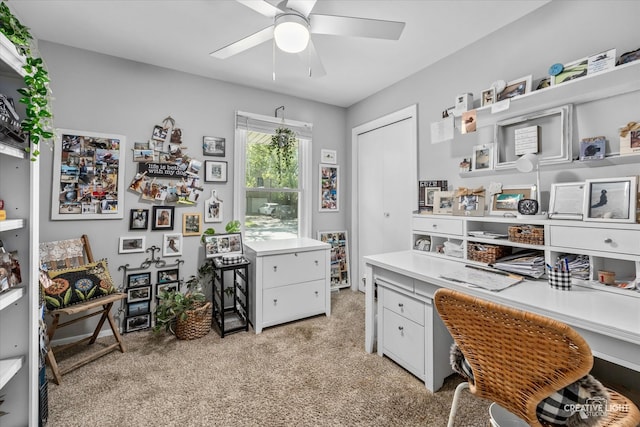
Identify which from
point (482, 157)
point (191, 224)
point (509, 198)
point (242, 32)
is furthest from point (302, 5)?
point (191, 224)

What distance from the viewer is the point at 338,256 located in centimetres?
365

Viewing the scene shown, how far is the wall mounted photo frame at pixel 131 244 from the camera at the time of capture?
2.48 meters

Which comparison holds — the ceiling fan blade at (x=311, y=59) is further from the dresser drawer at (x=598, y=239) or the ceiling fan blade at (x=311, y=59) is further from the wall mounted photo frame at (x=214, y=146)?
the dresser drawer at (x=598, y=239)

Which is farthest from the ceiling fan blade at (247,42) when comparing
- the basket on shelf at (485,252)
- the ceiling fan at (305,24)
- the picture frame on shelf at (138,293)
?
the picture frame on shelf at (138,293)

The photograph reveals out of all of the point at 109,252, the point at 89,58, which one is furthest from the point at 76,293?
the point at 89,58

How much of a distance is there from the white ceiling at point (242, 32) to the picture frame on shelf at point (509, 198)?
1.21 meters

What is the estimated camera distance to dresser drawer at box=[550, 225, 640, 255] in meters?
1.27

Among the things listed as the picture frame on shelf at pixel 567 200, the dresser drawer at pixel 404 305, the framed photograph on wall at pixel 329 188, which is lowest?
the dresser drawer at pixel 404 305

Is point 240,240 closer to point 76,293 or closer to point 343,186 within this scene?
point 76,293

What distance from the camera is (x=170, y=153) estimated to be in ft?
8.73

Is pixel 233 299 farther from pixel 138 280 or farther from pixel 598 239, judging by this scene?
pixel 598 239

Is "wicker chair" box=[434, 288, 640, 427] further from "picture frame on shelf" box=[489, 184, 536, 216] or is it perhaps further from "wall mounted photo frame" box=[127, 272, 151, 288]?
"wall mounted photo frame" box=[127, 272, 151, 288]

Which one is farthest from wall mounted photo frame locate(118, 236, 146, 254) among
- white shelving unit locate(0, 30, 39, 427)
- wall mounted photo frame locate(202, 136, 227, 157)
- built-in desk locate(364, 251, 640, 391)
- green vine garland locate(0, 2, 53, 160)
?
built-in desk locate(364, 251, 640, 391)

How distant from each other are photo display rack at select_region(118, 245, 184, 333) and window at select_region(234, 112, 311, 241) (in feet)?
2.73
